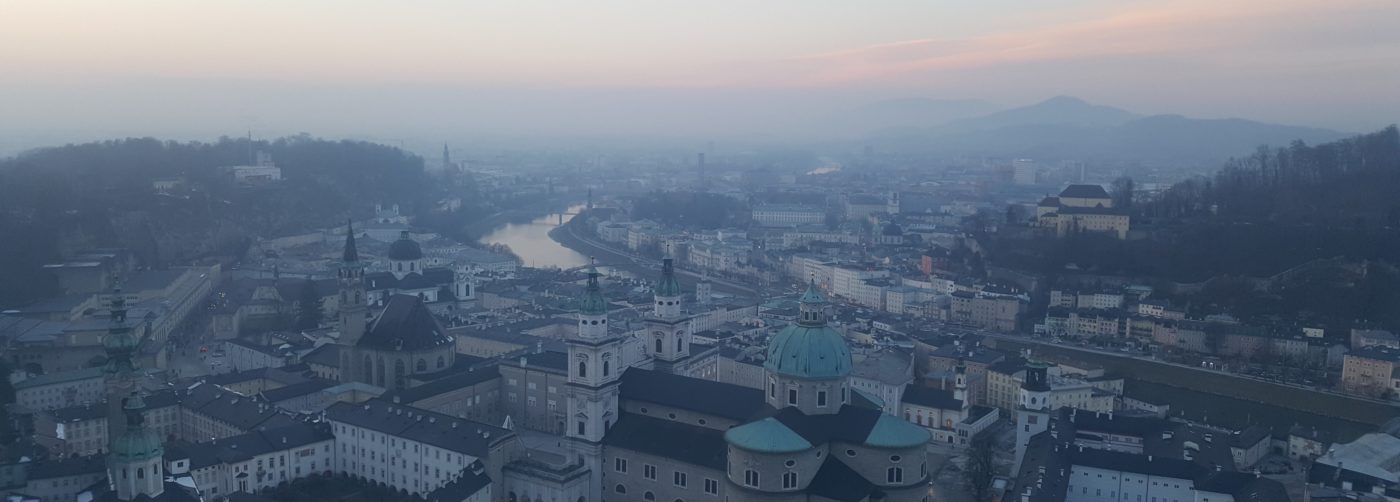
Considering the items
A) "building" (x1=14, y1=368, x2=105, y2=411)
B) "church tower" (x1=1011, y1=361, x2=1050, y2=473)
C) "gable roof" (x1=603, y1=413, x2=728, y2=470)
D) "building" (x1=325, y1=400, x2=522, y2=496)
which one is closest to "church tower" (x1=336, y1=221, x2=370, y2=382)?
"building" (x1=325, y1=400, x2=522, y2=496)

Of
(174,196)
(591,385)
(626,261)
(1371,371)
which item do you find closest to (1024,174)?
(626,261)

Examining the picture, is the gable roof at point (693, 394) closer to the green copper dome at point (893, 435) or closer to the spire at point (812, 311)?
the spire at point (812, 311)

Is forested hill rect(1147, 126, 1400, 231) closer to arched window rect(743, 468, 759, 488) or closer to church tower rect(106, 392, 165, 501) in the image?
arched window rect(743, 468, 759, 488)

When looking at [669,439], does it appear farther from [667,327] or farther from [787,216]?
[787,216]

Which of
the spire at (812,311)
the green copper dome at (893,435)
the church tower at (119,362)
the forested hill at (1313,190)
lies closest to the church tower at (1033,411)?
the green copper dome at (893,435)

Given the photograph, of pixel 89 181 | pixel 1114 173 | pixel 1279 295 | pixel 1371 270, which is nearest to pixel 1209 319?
pixel 1279 295

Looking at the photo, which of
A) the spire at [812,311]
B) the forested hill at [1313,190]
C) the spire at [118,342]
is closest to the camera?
the spire at [118,342]
